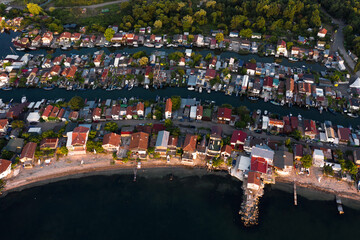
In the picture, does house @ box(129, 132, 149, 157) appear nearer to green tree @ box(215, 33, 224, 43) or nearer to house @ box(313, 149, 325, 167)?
house @ box(313, 149, 325, 167)

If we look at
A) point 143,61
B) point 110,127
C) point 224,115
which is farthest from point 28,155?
point 224,115

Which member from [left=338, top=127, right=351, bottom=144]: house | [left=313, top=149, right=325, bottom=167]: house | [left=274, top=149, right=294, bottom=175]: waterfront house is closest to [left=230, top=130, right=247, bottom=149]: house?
[left=274, top=149, right=294, bottom=175]: waterfront house

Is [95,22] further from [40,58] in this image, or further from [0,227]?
[0,227]

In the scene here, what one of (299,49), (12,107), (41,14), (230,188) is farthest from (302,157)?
(41,14)

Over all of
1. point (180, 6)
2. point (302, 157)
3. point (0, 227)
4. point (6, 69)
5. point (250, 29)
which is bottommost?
point (0, 227)

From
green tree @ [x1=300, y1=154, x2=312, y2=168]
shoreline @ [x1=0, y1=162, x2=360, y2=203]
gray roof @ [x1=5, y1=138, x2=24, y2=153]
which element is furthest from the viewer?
gray roof @ [x1=5, y1=138, x2=24, y2=153]

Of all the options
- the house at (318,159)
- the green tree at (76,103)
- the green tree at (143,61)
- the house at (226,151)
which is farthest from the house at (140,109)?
the house at (318,159)
